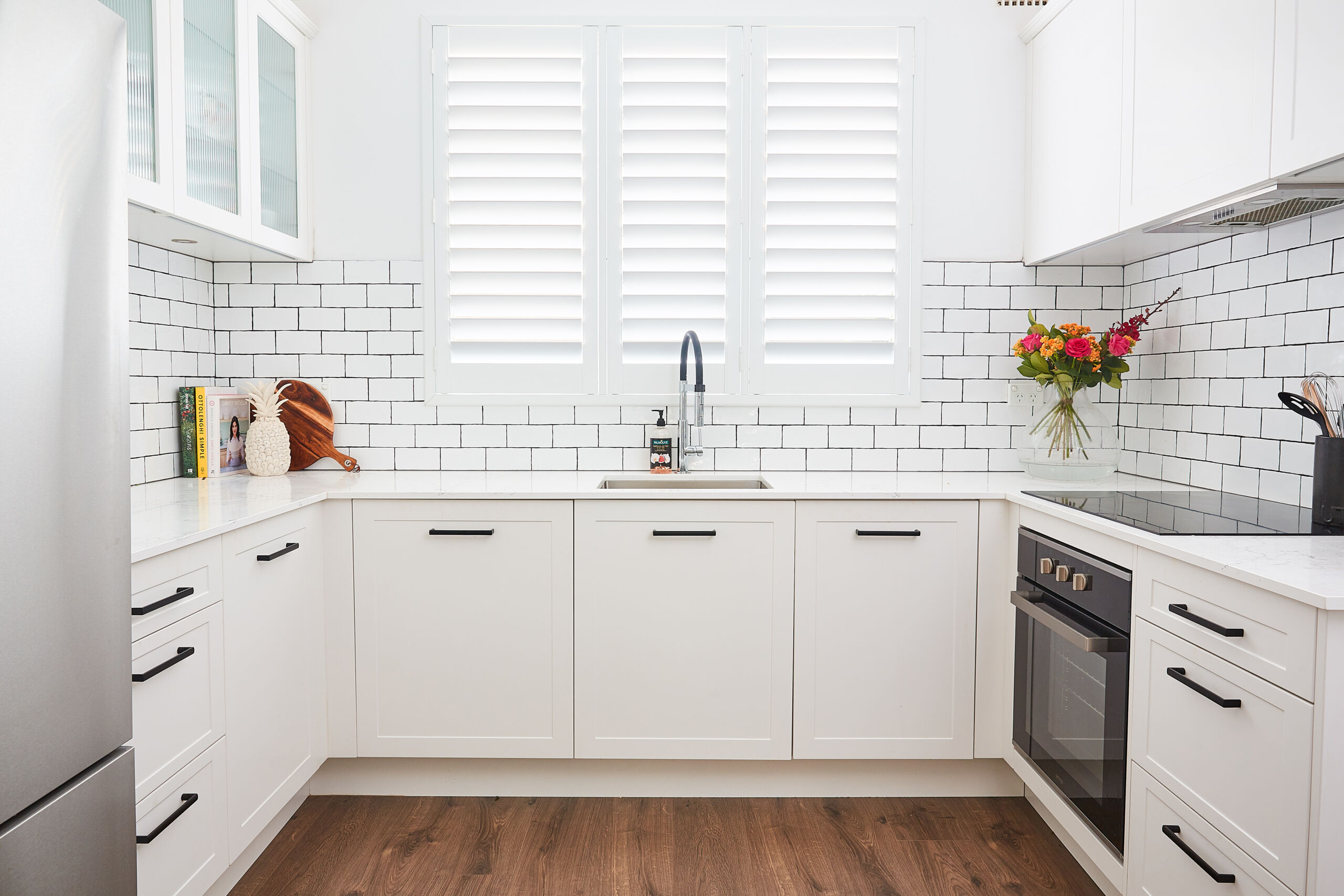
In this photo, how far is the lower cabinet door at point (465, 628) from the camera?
88.6 inches

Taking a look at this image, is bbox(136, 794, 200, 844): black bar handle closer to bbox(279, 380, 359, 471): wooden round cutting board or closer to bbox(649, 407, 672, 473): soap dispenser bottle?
bbox(279, 380, 359, 471): wooden round cutting board

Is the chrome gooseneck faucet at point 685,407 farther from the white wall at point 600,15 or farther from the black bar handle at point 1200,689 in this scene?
the black bar handle at point 1200,689

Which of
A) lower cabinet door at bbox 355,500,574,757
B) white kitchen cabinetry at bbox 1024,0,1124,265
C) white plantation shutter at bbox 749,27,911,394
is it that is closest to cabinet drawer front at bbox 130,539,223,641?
lower cabinet door at bbox 355,500,574,757

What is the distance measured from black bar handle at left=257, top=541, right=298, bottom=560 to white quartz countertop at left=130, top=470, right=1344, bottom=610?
94 millimetres

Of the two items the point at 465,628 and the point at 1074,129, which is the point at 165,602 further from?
the point at 1074,129

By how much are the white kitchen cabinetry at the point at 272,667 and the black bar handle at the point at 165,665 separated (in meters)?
0.19

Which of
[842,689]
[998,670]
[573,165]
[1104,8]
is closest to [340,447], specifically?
[573,165]

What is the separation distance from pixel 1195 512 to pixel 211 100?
8.93 feet

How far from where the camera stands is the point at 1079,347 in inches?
93.0

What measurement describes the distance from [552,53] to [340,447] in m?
1.55

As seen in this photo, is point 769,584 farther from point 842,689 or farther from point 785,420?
point 785,420

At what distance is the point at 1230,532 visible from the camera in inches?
63.4

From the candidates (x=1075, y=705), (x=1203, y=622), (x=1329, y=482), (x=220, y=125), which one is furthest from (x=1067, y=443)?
(x=220, y=125)

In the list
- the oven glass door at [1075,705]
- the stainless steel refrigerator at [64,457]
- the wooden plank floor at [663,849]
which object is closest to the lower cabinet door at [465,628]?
the wooden plank floor at [663,849]
